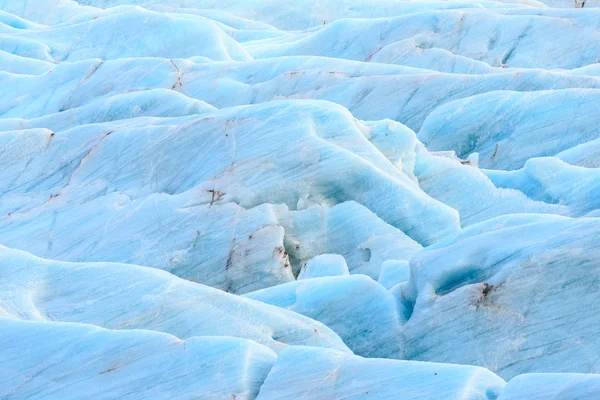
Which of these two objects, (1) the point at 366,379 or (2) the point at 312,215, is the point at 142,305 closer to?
(1) the point at 366,379

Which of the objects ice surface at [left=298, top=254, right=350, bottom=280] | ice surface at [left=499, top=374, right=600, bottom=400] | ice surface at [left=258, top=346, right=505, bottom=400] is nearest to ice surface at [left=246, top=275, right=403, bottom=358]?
ice surface at [left=298, top=254, right=350, bottom=280]

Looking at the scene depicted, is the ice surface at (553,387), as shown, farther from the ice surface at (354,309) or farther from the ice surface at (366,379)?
the ice surface at (354,309)

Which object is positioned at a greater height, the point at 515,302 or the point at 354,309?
the point at 515,302

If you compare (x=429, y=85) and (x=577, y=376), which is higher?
(x=577, y=376)

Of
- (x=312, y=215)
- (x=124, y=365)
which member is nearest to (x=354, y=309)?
(x=312, y=215)

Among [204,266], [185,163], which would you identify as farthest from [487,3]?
[204,266]

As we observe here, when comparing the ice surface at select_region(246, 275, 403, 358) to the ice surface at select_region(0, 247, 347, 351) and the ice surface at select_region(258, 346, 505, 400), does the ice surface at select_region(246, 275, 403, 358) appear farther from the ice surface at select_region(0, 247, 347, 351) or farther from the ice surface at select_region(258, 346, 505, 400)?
the ice surface at select_region(258, 346, 505, 400)

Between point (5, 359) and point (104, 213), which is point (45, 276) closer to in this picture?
point (5, 359)

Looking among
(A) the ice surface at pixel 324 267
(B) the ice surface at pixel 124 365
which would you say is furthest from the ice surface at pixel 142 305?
(A) the ice surface at pixel 324 267

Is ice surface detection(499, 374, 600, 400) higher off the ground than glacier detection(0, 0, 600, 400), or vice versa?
ice surface detection(499, 374, 600, 400)
